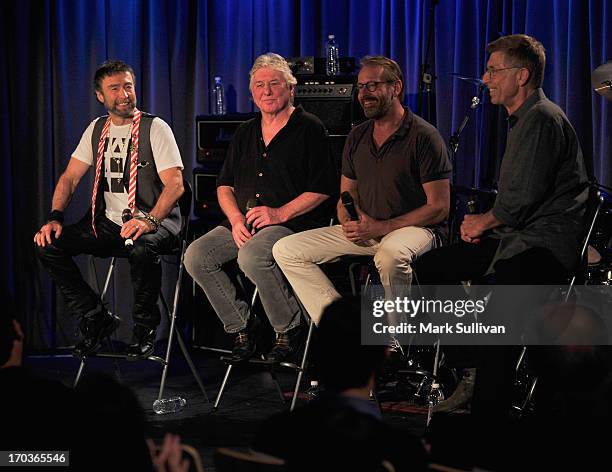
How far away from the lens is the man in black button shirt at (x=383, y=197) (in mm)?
4414

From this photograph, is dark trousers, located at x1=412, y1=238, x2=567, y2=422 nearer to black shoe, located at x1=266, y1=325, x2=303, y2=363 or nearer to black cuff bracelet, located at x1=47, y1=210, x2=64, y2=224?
black shoe, located at x1=266, y1=325, x2=303, y2=363

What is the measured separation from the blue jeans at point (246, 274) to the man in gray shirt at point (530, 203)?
1.04m

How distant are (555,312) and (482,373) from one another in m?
1.40

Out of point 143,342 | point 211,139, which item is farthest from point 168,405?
point 211,139

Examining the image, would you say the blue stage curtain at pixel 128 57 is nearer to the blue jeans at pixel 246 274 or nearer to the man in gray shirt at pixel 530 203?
the blue jeans at pixel 246 274

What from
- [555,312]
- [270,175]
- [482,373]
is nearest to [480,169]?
→ [270,175]

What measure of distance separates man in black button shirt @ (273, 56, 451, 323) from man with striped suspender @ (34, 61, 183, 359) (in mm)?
706

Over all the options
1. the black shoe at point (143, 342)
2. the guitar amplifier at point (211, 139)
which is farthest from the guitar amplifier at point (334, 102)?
the black shoe at point (143, 342)

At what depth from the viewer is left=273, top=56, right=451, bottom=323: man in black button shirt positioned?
4414mm

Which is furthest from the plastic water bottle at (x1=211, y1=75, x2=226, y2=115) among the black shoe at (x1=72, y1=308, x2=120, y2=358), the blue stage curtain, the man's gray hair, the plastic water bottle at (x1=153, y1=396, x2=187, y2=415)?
the plastic water bottle at (x1=153, y1=396, x2=187, y2=415)

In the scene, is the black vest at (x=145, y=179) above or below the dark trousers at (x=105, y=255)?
above

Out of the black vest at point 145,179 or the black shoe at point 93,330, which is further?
the black vest at point 145,179

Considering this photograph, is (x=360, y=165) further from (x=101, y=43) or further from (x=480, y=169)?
(x=101, y=43)

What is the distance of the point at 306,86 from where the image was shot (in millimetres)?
5352
